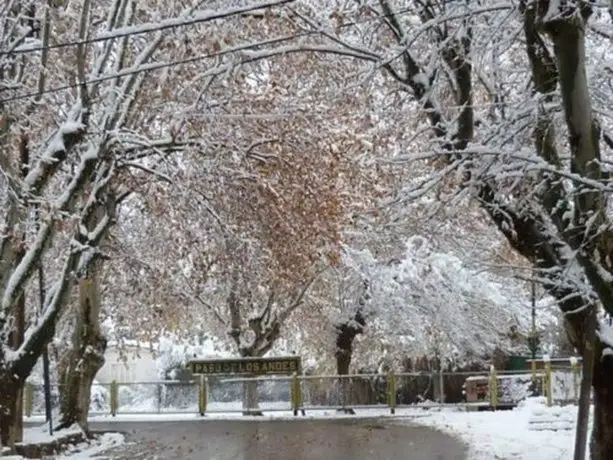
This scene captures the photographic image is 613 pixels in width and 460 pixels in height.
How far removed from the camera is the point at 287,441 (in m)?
18.0

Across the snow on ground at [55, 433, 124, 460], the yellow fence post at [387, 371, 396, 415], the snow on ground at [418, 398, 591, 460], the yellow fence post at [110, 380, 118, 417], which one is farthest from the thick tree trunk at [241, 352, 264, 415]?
the snow on ground at [55, 433, 124, 460]

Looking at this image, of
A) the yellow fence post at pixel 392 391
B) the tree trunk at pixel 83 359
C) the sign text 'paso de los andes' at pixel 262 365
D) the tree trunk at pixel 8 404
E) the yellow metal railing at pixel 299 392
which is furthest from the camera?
the yellow fence post at pixel 392 391

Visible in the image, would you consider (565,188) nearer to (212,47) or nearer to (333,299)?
(212,47)

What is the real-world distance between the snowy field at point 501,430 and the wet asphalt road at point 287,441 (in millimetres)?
489

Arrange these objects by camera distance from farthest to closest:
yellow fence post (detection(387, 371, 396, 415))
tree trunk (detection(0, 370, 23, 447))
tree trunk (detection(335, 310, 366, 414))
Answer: tree trunk (detection(335, 310, 366, 414)) → yellow fence post (detection(387, 371, 396, 415)) → tree trunk (detection(0, 370, 23, 447))

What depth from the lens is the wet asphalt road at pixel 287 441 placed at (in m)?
15.2

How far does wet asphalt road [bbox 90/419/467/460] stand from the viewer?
1523 centimetres

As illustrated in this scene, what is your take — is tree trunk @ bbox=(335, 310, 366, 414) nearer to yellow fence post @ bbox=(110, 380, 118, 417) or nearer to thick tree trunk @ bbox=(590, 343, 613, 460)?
yellow fence post @ bbox=(110, 380, 118, 417)

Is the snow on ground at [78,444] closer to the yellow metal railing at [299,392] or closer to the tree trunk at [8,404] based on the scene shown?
the tree trunk at [8,404]

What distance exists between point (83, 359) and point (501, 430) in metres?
9.12

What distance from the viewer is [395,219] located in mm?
11898

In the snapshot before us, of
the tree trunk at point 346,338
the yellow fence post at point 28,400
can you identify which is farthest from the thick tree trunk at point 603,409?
the yellow fence post at point 28,400

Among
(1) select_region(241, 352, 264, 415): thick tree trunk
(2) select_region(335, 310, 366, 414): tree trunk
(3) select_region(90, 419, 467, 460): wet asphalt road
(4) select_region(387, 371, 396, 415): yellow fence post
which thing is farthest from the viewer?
(2) select_region(335, 310, 366, 414): tree trunk

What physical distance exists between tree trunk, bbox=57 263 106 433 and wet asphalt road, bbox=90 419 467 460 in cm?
140
